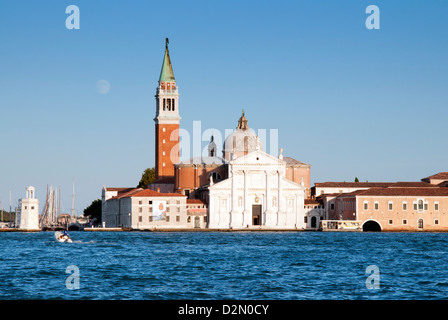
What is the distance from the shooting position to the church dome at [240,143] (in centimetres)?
8462

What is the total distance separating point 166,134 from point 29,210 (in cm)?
1844

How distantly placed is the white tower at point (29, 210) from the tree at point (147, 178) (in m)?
22.8

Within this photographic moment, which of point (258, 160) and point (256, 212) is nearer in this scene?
point (258, 160)

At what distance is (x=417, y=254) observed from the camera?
117ft

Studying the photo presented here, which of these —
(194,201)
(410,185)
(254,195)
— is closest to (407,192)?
(410,185)

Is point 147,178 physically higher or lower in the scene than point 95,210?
higher

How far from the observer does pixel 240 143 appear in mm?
84938

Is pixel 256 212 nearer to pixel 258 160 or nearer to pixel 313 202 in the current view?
pixel 258 160

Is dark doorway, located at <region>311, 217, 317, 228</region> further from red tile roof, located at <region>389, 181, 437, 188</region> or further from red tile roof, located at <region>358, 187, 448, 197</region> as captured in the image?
red tile roof, located at <region>389, 181, 437, 188</region>

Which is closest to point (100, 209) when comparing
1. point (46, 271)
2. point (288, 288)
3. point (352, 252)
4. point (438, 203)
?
point (438, 203)

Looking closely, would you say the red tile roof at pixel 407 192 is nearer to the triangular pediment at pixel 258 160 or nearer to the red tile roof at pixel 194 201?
the triangular pediment at pixel 258 160

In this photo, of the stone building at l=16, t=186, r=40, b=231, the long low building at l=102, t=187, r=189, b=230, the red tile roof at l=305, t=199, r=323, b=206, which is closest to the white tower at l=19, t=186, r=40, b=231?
the stone building at l=16, t=186, r=40, b=231

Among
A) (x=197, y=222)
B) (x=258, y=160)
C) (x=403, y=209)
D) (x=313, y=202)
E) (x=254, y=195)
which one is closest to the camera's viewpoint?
(x=403, y=209)

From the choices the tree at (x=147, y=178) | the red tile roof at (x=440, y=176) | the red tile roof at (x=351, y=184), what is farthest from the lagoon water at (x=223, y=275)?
the tree at (x=147, y=178)
